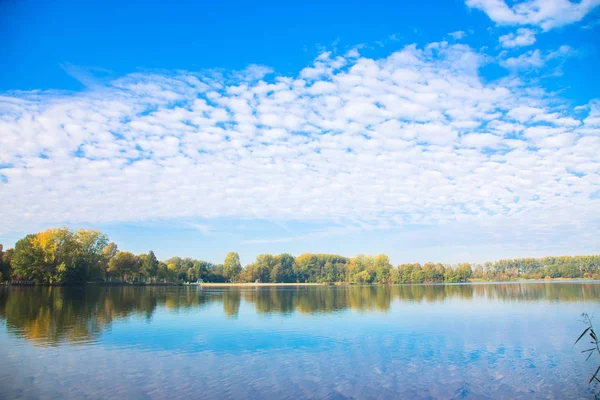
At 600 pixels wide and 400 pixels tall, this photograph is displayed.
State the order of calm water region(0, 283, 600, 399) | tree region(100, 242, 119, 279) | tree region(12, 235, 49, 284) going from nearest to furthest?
calm water region(0, 283, 600, 399) → tree region(12, 235, 49, 284) → tree region(100, 242, 119, 279)

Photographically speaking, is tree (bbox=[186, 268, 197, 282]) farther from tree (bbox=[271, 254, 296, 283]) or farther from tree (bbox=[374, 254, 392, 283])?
tree (bbox=[374, 254, 392, 283])

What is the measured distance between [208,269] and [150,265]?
143ft

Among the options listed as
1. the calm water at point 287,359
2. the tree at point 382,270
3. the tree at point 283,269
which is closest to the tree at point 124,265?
the tree at point 283,269

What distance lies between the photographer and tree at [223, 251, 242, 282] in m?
170

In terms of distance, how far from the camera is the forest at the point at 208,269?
3369 inches

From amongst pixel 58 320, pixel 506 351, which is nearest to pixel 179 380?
pixel 506 351

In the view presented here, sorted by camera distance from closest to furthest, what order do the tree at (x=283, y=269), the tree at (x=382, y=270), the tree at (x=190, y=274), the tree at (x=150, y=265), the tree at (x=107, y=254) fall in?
the tree at (x=107, y=254) → the tree at (x=150, y=265) → the tree at (x=382, y=270) → the tree at (x=190, y=274) → the tree at (x=283, y=269)

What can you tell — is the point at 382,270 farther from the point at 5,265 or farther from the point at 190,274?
the point at 5,265

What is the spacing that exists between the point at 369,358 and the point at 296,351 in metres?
3.81

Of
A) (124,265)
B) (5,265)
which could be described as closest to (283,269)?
(124,265)

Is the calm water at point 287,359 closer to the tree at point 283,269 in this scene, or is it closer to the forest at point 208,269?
the forest at point 208,269

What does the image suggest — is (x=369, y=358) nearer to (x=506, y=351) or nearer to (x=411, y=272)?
(x=506, y=351)

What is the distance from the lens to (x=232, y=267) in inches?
6708

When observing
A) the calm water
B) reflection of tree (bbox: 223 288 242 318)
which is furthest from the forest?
the calm water
